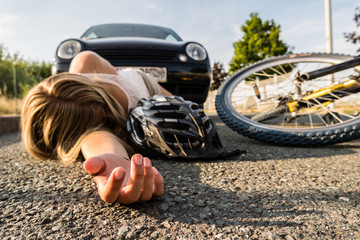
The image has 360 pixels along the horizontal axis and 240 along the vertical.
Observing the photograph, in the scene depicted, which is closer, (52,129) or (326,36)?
(52,129)

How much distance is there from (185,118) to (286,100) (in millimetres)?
1243

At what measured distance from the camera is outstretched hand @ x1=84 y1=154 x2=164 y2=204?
0.70m

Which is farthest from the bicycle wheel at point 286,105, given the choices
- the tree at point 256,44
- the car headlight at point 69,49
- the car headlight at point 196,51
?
the tree at point 256,44

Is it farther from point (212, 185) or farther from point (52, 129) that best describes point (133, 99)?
point (212, 185)

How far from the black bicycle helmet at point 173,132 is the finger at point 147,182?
25.0 inches

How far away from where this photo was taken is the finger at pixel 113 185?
688mm

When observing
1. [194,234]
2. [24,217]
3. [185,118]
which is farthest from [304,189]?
[24,217]

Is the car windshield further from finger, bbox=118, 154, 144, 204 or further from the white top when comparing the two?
finger, bbox=118, 154, 144, 204

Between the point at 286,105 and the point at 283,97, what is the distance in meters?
0.09

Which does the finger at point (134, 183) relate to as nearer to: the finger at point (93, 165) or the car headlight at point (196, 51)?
the finger at point (93, 165)

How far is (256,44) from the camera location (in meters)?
16.0

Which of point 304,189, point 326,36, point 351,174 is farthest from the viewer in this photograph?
point 326,36

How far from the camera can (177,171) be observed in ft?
4.20

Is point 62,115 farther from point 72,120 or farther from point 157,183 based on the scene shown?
point 157,183
